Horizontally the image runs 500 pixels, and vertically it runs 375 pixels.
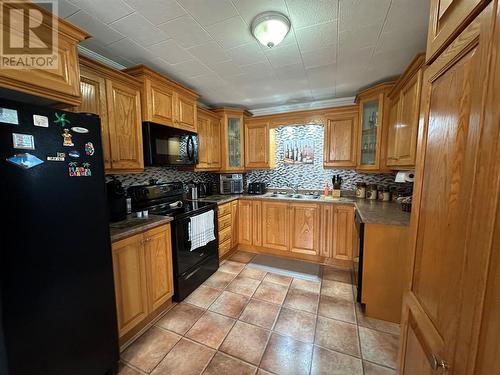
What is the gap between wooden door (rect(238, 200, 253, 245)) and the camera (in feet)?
11.0

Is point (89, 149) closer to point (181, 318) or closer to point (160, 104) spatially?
point (160, 104)

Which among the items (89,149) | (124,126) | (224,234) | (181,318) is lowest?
(181,318)

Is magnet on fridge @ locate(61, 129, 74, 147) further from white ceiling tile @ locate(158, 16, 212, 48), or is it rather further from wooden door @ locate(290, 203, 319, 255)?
wooden door @ locate(290, 203, 319, 255)

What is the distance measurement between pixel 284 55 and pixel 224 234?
236cm

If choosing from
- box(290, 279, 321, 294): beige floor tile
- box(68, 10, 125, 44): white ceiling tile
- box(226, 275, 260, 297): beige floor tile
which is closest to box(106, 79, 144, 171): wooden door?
box(68, 10, 125, 44): white ceiling tile

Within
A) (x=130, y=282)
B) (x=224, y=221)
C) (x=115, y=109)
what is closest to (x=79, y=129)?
(x=115, y=109)

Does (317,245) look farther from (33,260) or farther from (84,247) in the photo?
(33,260)

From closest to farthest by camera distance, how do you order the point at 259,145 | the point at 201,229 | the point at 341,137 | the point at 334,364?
the point at 334,364 < the point at 201,229 < the point at 341,137 < the point at 259,145

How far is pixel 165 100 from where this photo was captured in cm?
227

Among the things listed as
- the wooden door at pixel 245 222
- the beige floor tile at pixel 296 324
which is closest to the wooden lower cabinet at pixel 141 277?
the beige floor tile at pixel 296 324

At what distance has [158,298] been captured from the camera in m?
1.91

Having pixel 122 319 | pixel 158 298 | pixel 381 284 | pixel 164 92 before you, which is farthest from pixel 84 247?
pixel 381 284

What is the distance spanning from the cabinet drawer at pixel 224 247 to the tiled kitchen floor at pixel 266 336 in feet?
1.94

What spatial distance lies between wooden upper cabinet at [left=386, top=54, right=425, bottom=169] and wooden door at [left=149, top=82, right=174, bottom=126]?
2.34m
